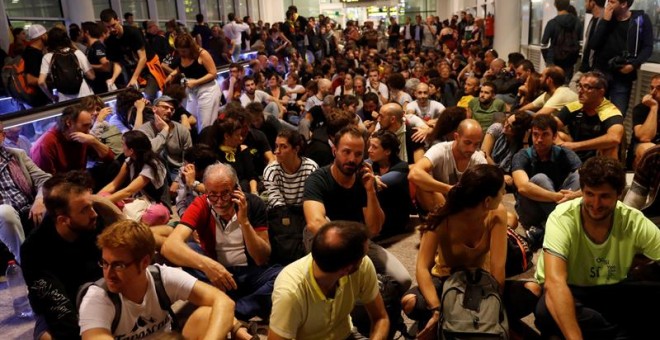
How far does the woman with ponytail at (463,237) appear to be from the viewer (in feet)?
9.22

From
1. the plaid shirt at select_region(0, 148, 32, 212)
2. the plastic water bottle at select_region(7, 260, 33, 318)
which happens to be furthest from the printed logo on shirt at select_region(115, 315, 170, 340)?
the plaid shirt at select_region(0, 148, 32, 212)

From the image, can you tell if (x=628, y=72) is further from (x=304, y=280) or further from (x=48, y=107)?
(x=48, y=107)

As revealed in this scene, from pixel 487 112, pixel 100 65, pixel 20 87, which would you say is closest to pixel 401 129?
pixel 487 112

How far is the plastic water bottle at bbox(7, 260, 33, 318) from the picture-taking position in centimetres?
371

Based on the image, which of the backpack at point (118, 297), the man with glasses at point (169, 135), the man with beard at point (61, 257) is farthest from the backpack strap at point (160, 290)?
the man with glasses at point (169, 135)

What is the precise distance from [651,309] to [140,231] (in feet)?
8.43

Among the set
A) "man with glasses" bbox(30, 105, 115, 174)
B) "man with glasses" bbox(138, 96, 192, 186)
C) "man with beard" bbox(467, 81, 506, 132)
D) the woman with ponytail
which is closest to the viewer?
the woman with ponytail

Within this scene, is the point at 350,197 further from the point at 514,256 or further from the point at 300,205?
the point at 514,256

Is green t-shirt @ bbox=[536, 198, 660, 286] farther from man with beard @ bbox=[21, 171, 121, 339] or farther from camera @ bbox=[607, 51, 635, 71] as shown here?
camera @ bbox=[607, 51, 635, 71]

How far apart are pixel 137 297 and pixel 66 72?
4312 millimetres

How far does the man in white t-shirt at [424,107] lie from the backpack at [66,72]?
12.9ft

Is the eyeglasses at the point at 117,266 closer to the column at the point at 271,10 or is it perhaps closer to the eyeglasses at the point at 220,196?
the eyeglasses at the point at 220,196

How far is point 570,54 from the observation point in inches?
306

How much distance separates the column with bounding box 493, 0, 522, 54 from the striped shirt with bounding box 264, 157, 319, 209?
10.0 meters
